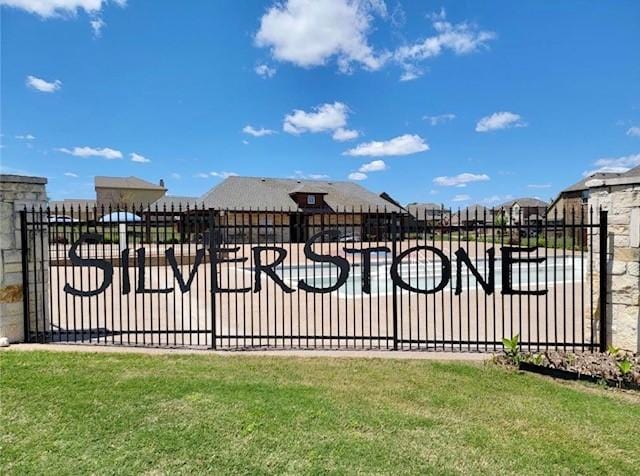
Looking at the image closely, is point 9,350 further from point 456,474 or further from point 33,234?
point 456,474

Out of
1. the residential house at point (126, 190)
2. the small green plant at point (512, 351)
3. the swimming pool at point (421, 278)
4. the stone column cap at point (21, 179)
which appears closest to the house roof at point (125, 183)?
the residential house at point (126, 190)

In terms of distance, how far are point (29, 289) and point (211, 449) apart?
5.15 m

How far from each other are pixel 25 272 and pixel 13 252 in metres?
0.35

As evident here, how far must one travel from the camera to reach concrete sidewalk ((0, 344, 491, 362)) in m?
6.11

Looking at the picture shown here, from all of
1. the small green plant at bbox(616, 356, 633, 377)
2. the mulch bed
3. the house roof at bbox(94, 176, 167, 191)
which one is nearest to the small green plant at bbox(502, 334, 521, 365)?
the mulch bed

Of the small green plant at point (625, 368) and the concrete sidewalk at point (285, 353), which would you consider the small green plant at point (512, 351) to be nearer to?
the concrete sidewalk at point (285, 353)

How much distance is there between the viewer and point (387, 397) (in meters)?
4.57

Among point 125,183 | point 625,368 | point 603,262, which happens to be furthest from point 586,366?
point 125,183

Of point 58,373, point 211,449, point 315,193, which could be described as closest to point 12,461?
point 211,449

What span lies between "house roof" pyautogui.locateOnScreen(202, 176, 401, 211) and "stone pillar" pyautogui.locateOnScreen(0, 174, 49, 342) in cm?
2728

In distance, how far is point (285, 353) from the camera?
6301 millimetres

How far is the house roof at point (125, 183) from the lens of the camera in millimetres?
67250

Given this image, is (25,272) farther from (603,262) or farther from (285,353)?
(603,262)

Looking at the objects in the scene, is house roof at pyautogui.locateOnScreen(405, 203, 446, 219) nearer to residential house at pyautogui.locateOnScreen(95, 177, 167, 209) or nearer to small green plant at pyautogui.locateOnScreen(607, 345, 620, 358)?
small green plant at pyautogui.locateOnScreen(607, 345, 620, 358)
